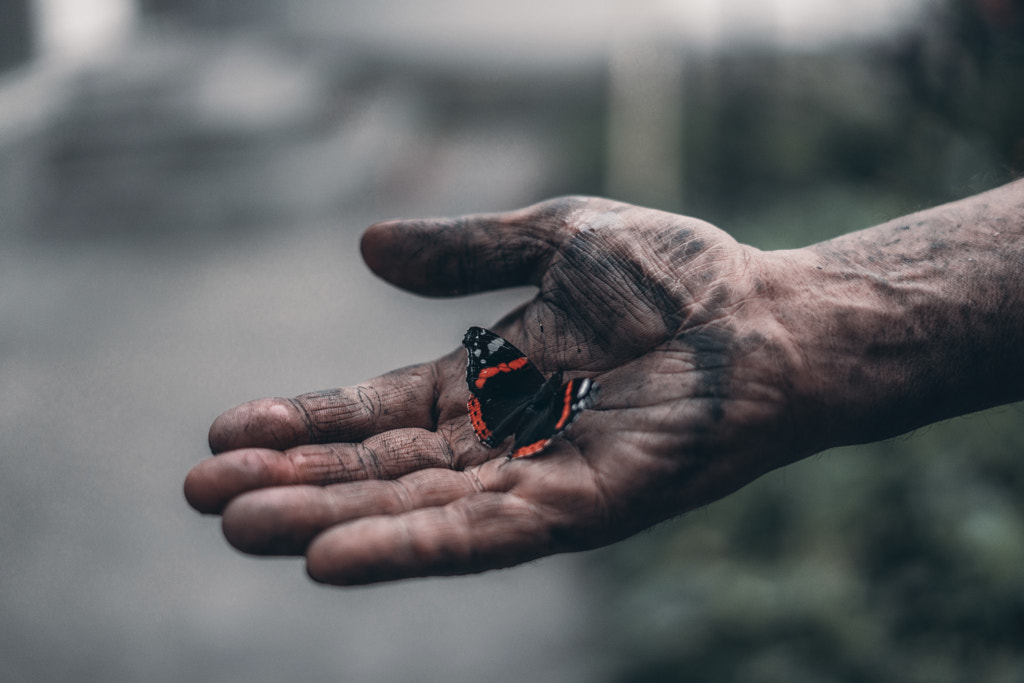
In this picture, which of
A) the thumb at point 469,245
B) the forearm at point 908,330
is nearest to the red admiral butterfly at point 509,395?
the thumb at point 469,245

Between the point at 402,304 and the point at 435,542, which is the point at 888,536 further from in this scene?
the point at 402,304

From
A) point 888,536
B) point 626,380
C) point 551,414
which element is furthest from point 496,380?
point 888,536

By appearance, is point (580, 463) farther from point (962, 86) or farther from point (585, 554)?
point (962, 86)

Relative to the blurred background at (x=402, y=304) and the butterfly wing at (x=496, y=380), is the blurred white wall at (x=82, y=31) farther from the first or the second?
the butterfly wing at (x=496, y=380)

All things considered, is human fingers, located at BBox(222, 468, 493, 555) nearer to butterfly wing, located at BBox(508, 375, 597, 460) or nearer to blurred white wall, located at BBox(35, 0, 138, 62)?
butterfly wing, located at BBox(508, 375, 597, 460)

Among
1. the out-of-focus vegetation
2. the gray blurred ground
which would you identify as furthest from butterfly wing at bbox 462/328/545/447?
the gray blurred ground
